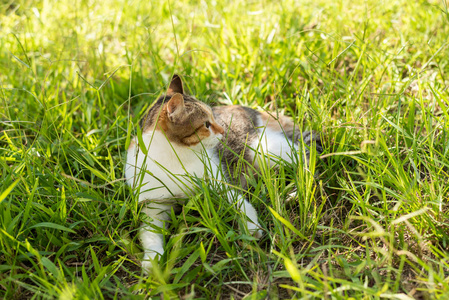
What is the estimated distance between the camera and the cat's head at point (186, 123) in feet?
6.82

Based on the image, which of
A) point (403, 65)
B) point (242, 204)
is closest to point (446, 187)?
point (242, 204)

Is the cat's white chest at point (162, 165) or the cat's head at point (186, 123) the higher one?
the cat's head at point (186, 123)

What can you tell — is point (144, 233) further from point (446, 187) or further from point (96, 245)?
point (446, 187)

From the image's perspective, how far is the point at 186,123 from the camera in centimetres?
214

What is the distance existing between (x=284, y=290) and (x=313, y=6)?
325 cm

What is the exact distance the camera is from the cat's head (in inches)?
81.8

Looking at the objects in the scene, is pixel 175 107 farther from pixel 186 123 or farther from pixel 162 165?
pixel 162 165

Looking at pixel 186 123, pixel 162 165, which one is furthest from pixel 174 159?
pixel 186 123

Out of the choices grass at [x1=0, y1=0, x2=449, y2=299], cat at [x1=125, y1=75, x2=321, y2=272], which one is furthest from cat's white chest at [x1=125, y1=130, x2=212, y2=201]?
grass at [x1=0, y1=0, x2=449, y2=299]

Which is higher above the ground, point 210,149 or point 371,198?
point 210,149

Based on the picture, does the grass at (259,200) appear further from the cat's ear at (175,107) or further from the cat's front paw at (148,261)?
the cat's ear at (175,107)

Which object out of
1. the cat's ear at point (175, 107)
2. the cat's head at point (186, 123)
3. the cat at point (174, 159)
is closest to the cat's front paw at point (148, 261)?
the cat at point (174, 159)

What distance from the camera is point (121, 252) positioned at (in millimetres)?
2064

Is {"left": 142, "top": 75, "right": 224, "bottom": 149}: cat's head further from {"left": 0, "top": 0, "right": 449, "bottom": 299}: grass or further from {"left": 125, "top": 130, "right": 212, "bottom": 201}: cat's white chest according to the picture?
{"left": 0, "top": 0, "right": 449, "bottom": 299}: grass
